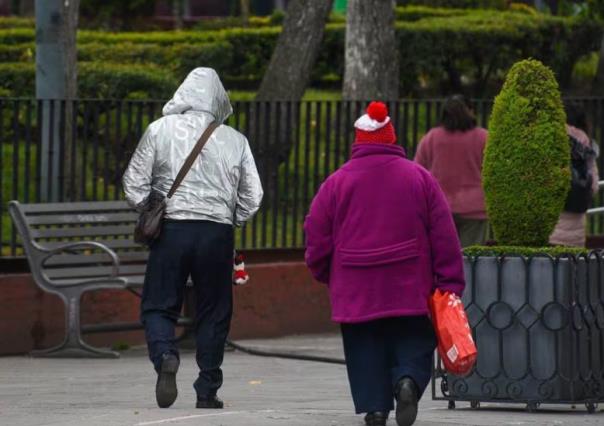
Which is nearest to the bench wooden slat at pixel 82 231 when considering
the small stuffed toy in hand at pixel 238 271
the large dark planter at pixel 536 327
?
the small stuffed toy in hand at pixel 238 271

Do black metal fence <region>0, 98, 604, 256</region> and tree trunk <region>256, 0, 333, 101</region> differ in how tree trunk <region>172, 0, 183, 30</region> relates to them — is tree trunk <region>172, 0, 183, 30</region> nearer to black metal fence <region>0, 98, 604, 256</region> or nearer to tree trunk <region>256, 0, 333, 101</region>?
tree trunk <region>256, 0, 333, 101</region>

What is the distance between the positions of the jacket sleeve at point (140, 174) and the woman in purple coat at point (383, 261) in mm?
1165

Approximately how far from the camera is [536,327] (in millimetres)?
8547

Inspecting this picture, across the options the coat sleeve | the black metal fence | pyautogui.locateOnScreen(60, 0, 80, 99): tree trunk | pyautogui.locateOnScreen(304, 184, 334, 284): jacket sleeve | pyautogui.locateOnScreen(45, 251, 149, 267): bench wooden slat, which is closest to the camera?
pyautogui.locateOnScreen(304, 184, 334, 284): jacket sleeve

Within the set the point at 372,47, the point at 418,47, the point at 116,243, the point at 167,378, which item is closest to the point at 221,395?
the point at 167,378

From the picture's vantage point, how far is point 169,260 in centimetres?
857

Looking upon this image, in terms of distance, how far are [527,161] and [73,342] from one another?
4.03 meters

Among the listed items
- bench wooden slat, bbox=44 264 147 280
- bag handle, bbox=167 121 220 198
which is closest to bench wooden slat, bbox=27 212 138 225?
bench wooden slat, bbox=44 264 147 280

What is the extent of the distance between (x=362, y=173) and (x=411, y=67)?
48.6 feet

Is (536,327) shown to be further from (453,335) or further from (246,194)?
(246,194)

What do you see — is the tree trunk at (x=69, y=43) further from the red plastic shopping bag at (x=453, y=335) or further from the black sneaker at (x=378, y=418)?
the red plastic shopping bag at (x=453, y=335)

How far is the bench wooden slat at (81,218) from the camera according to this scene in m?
11.7

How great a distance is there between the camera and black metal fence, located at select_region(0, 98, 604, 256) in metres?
12.1

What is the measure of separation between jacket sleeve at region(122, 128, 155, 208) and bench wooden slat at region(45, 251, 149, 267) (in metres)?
3.20
